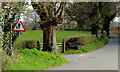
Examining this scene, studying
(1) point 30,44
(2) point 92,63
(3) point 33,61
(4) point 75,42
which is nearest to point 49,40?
(1) point 30,44

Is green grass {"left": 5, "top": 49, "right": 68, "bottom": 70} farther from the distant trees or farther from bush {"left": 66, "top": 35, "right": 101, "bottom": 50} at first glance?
the distant trees

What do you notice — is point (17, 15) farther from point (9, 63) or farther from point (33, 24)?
point (9, 63)

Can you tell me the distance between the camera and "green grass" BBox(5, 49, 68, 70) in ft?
36.9

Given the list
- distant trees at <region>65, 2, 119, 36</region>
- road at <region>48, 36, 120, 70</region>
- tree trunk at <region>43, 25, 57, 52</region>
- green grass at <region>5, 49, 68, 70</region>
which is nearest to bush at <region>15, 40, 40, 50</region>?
tree trunk at <region>43, 25, 57, 52</region>

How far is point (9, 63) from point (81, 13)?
22175 millimetres

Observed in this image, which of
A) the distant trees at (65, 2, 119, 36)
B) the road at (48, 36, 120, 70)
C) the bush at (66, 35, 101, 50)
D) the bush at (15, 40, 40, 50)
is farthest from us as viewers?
the distant trees at (65, 2, 119, 36)

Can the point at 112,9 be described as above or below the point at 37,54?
above

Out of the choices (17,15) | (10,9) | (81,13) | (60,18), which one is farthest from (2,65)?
(81,13)

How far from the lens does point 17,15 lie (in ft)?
46.1

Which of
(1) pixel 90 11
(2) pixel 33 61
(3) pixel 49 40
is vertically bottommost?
(2) pixel 33 61

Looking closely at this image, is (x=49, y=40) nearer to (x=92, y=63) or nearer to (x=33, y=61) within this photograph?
(x=92, y=63)

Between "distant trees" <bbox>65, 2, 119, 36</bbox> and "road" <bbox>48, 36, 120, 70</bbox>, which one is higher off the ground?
"distant trees" <bbox>65, 2, 119, 36</bbox>

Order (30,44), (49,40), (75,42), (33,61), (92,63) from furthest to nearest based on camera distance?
(75,42)
(30,44)
(49,40)
(92,63)
(33,61)

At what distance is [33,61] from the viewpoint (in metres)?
13.1
